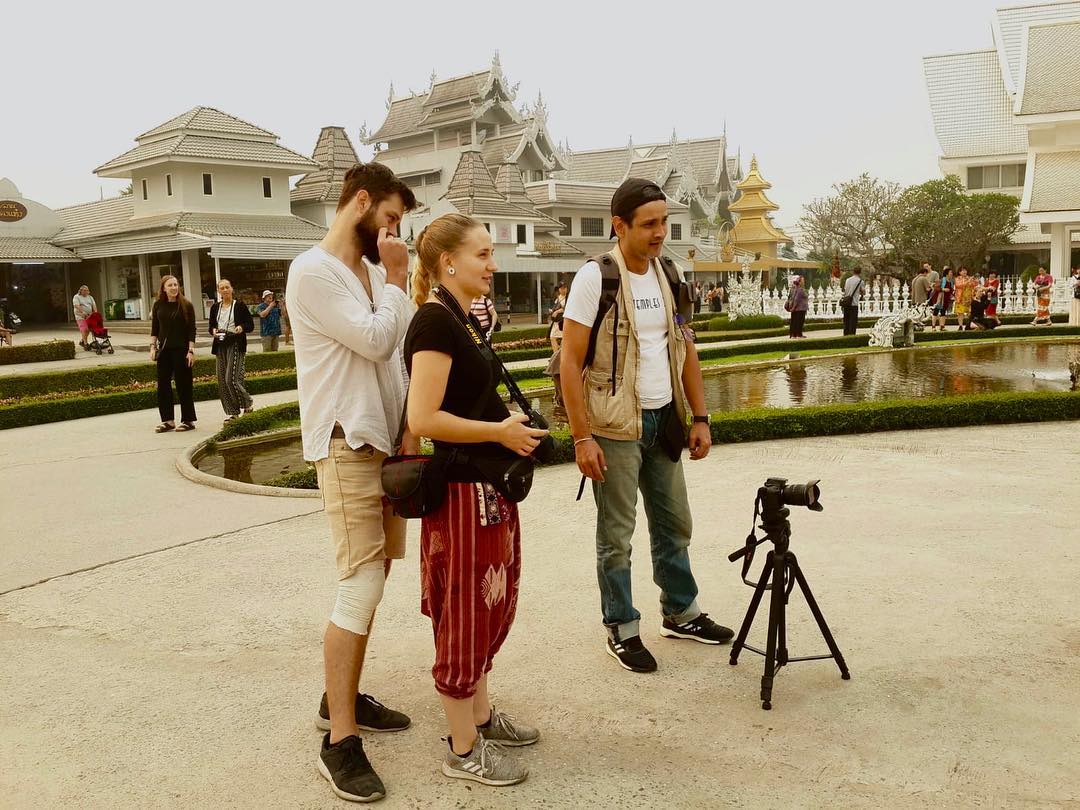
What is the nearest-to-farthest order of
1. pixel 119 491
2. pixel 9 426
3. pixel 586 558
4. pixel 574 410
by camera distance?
pixel 574 410
pixel 586 558
pixel 119 491
pixel 9 426

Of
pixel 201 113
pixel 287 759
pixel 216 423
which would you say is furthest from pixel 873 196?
pixel 287 759

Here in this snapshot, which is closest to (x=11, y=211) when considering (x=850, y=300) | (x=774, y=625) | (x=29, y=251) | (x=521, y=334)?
(x=29, y=251)

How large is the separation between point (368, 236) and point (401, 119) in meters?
45.4

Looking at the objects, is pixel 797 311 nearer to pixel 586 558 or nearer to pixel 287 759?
pixel 586 558

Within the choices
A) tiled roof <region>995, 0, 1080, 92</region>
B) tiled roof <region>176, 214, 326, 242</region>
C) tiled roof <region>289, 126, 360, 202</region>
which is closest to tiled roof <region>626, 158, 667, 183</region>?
tiled roof <region>995, 0, 1080, 92</region>

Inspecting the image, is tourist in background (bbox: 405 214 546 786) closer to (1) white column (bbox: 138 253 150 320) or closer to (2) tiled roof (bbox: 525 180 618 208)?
(1) white column (bbox: 138 253 150 320)

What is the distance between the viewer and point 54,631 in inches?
172

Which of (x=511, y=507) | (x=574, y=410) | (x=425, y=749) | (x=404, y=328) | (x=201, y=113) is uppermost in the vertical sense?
(x=201, y=113)

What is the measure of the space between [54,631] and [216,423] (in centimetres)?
735

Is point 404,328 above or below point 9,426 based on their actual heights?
above

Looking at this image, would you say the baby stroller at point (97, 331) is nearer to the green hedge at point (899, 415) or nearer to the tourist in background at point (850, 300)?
the tourist in background at point (850, 300)

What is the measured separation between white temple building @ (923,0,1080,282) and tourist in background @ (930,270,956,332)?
5265 mm

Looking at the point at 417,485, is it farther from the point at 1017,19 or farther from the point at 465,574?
the point at 1017,19

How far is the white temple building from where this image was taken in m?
28.9
